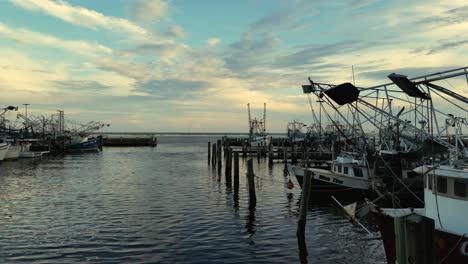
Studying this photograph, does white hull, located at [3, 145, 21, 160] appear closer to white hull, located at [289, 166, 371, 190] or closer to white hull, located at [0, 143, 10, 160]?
white hull, located at [0, 143, 10, 160]

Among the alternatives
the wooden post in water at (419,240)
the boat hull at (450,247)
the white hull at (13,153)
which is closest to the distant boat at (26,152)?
the white hull at (13,153)

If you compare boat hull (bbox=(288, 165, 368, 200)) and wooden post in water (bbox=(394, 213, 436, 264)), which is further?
boat hull (bbox=(288, 165, 368, 200))

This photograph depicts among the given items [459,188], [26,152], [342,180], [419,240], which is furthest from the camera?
[26,152]

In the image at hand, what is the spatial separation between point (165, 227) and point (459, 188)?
592 inches

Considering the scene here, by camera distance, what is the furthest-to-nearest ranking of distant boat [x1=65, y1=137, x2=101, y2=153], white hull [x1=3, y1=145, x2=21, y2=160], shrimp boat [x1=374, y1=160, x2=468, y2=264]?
distant boat [x1=65, y1=137, x2=101, y2=153], white hull [x1=3, y1=145, x2=21, y2=160], shrimp boat [x1=374, y1=160, x2=468, y2=264]

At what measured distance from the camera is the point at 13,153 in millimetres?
76375

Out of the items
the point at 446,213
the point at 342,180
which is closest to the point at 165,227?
the point at 446,213

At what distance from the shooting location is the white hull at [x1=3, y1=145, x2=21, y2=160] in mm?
75000

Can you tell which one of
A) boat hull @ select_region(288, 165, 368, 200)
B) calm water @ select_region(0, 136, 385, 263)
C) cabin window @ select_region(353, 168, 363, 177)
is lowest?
calm water @ select_region(0, 136, 385, 263)

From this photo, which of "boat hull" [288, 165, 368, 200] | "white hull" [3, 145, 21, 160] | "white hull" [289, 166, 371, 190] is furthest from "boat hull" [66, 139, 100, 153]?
"white hull" [289, 166, 371, 190]

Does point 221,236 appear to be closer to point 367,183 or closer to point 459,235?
point 459,235

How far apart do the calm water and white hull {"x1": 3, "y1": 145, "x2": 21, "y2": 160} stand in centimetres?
3980

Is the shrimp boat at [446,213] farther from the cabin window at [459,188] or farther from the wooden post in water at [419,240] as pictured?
the wooden post in water at [419,240]

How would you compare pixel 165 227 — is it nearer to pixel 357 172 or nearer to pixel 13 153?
pixel 357 172
